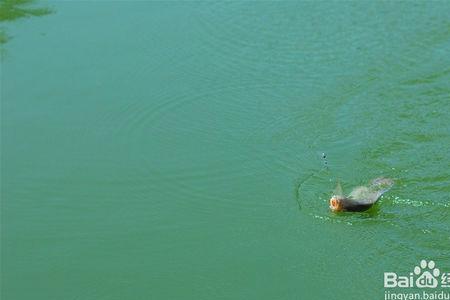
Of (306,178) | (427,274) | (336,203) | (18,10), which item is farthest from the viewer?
(18,10)

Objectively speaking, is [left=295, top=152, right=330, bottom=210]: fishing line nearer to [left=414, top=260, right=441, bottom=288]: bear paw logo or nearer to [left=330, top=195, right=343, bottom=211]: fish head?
[left=330, top=195, right=343, bottom=211]: fish head

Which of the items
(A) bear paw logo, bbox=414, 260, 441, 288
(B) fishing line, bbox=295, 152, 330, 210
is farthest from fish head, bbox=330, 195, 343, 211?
(A) bear paw logo, bbox=414, 260, 441, 288

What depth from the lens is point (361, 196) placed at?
5.21 metres

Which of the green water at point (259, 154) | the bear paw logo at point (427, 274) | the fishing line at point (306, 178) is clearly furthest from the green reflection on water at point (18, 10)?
the bear paw logo at point (427, 274)

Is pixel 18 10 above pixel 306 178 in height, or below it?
above

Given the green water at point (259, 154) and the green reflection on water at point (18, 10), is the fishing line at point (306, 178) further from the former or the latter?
the green reflection on water at point (18, 10)

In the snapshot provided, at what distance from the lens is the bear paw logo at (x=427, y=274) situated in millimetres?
4609

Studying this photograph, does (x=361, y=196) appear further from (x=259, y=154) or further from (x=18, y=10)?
(x=18, y=10)

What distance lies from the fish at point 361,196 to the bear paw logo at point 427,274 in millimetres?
597

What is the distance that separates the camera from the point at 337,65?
6859 millimetres

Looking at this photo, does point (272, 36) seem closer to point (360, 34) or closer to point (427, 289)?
point (360, 34)

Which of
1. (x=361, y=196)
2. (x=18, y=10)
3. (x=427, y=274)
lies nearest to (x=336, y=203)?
(x=361, y=196)

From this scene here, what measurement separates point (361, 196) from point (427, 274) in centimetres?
79

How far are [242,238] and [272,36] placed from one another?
114 inches
